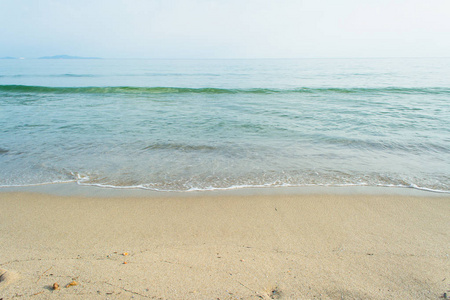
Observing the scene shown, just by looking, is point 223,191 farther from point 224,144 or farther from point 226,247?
point 224,144

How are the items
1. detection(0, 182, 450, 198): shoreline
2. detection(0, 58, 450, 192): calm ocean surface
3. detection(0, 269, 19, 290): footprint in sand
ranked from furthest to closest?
detection(0, 58, 450, 192): calm ocean surface < detection(0, 182, 450, 198): shoreline < detection(0, 269, 19, 290): footprint in sand

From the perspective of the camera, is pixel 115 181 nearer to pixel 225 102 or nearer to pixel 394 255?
pixel 394 255

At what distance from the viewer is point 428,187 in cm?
459

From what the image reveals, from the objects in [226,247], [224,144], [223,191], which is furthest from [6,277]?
[224,144]

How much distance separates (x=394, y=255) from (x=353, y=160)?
3481 mm

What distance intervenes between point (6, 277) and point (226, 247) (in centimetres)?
190

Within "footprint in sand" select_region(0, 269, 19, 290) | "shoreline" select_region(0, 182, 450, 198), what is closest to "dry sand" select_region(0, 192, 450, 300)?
"footprint in sand" select_region(0, 269, 19, 290)

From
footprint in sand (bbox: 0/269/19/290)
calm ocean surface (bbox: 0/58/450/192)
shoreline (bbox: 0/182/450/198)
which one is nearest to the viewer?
footprint in sand (bbox: 0/269/19/290)

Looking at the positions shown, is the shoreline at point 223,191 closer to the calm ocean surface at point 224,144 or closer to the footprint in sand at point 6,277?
the calm ocean surface at point 224,144

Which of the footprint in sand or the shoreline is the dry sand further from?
the shoreline

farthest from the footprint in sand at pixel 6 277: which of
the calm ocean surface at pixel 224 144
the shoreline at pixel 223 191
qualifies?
the calm ocean surface at pixel 224 144

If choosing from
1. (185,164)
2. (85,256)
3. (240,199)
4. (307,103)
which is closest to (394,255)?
(240,199)

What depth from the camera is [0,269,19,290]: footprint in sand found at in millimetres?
2156

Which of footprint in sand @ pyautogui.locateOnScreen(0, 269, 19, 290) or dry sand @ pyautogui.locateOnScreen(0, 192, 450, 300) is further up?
footprint in sand @ pyautogui.locateOnScreen(0, 269, 19, 290)
